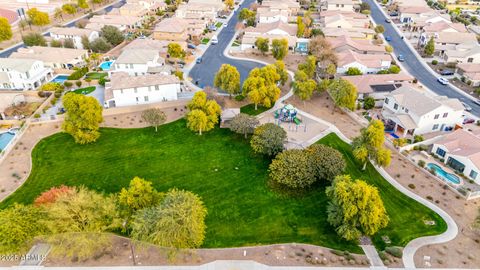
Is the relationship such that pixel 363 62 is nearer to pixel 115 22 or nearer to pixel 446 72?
pixel 446 72

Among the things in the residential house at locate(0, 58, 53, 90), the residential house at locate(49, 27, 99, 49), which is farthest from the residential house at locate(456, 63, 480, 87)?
the residential house at locate(0, 58, 53, 90)

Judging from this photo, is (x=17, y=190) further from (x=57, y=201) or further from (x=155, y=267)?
(x=155, y=267)

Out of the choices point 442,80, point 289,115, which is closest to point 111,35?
point 289,115

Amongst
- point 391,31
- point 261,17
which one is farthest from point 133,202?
point 391,31

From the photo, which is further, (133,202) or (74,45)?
(74,45)

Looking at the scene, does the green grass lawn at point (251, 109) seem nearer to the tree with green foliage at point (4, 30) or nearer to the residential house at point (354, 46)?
the residential house at point (354, 46)

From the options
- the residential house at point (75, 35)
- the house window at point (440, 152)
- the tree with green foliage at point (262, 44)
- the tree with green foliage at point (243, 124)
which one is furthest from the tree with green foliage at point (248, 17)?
the house window at point (440, 152)

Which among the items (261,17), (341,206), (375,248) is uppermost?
(261,17)
